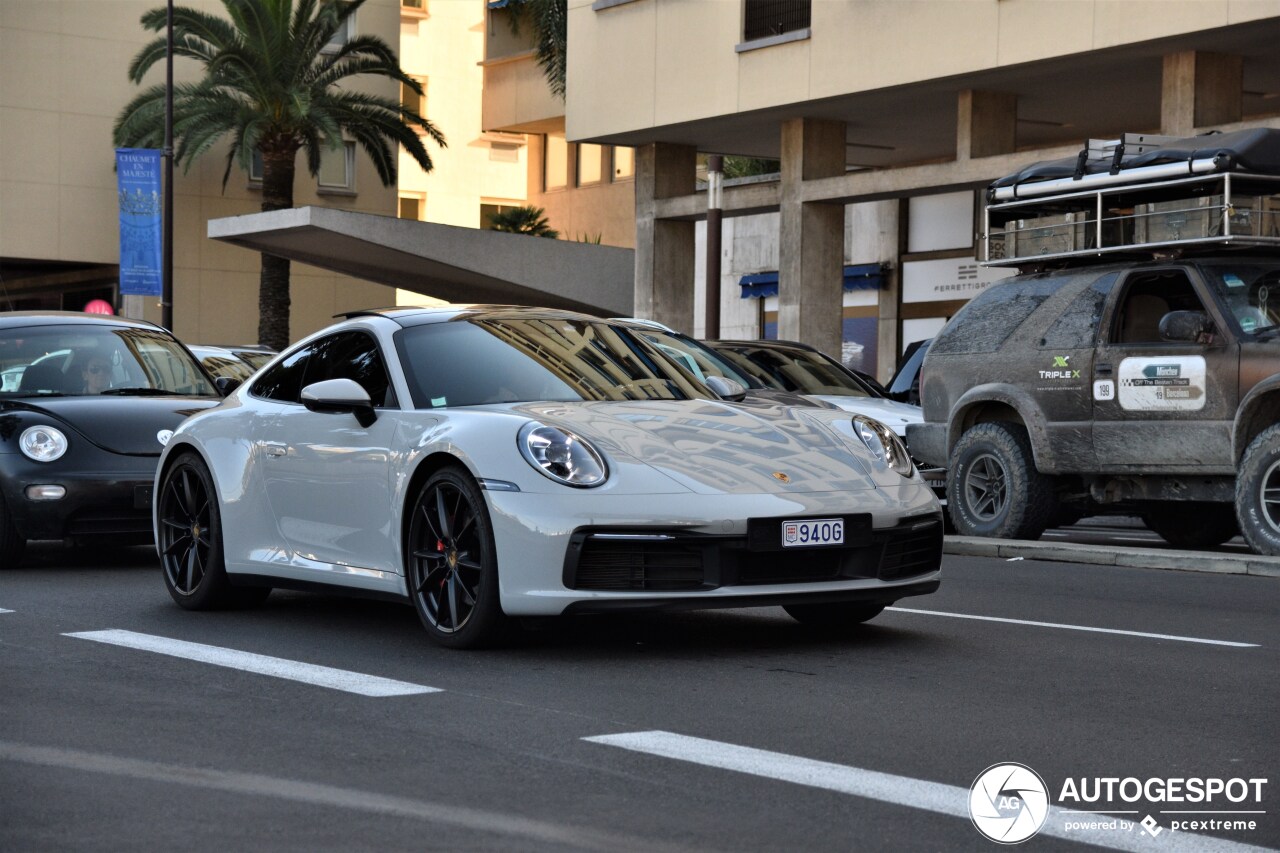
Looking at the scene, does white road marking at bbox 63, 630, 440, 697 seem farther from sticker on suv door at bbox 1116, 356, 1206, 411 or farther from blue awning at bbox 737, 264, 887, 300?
blue awning at bbox 737, 264, 887, 300

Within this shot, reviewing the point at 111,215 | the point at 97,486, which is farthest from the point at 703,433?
the point at 111,215

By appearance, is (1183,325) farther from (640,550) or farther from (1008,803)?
(1008,803)

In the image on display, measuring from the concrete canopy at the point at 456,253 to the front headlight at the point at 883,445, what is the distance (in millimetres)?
28703

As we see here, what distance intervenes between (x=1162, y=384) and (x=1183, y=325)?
1.85 ft

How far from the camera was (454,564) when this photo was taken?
741 cm

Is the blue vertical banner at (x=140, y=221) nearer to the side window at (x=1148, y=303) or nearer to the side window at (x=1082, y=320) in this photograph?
the side window at (x=1082, y=320)

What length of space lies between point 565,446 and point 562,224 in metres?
47.3

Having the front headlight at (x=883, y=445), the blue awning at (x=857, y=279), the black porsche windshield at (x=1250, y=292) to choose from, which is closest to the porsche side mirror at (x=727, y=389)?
the front headlight at (x=883, y=445)

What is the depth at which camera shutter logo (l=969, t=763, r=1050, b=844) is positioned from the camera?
→ 4.44 metres

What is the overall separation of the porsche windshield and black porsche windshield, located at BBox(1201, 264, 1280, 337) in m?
5.03

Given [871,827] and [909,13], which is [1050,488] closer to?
[871,827]

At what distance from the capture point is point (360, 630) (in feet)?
27.2

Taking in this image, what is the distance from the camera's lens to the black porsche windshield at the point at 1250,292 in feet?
39.3

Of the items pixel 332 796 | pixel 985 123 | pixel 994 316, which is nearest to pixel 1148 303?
pixel 994 316
